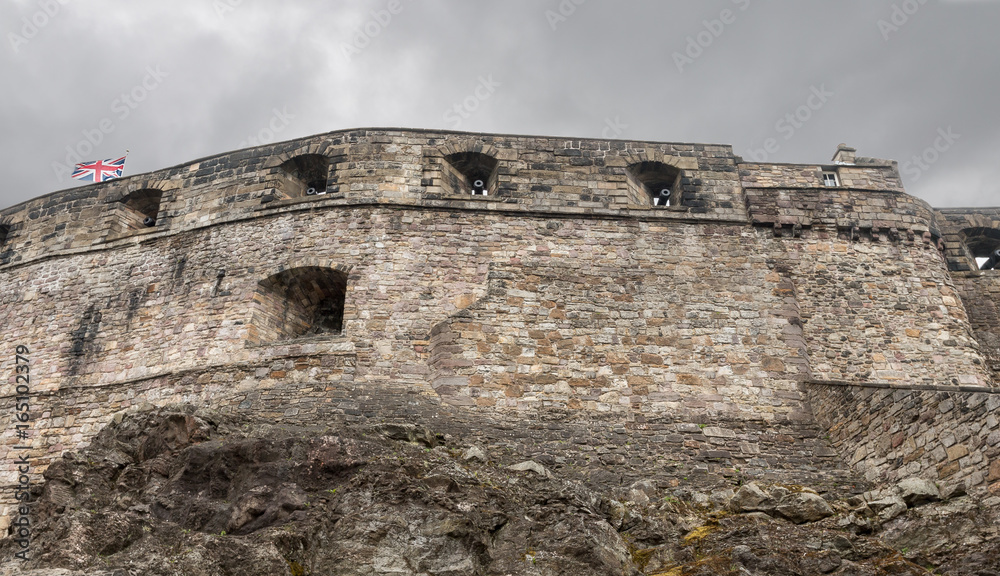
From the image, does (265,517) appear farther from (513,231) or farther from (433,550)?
(513,231)

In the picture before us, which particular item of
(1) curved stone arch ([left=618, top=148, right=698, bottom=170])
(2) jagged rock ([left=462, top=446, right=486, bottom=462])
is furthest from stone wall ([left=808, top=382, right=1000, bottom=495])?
(2) jagged rock ([left=462, top=446, right=486, bottom=462])

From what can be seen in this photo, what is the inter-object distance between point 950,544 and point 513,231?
7815 millimetres

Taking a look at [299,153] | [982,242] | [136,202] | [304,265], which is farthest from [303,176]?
[982,242]

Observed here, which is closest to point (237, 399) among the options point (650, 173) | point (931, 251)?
point (650, 173)

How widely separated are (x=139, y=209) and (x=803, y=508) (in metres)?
13.1

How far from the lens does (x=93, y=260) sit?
14383 millimetres

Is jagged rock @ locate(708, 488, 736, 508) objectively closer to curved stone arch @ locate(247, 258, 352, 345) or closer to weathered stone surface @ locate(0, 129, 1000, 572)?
weathered stone surface @ locate(0, 129, 1000, 572)

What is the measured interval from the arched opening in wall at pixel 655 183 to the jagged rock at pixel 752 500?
605cm

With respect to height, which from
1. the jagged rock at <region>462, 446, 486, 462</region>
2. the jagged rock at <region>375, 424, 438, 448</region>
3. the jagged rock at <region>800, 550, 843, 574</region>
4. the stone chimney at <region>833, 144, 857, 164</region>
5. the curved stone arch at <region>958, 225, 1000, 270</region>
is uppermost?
the stone chimney at <region>833, 144, 857, 164</region>

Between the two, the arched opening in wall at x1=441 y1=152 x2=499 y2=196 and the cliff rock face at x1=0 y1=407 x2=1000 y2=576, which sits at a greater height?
the arched opening in wall at x1=441 y1=152 x2=499 y2=196

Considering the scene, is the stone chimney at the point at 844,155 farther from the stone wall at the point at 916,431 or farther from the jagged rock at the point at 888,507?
the jagged rock at the point at 888,507

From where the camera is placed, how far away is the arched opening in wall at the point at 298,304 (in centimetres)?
1263

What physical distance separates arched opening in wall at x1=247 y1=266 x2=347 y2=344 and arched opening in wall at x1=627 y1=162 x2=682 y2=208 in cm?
557

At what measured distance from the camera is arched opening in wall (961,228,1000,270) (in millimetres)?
15695
